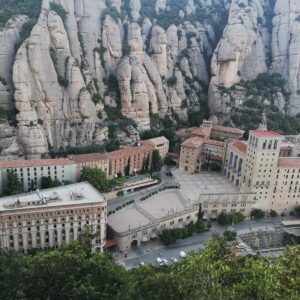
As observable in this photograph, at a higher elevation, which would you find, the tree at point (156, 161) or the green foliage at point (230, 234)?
the tree at point (156, 161)

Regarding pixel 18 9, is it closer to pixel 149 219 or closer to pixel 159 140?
pixel 159 140

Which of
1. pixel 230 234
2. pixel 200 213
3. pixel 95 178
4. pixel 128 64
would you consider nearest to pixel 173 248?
pixel 230 234

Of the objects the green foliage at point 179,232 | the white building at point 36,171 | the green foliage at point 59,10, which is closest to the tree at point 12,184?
the white building at point 36,171

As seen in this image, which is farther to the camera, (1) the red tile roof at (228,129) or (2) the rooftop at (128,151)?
(1) the red tile roof at (228,129)

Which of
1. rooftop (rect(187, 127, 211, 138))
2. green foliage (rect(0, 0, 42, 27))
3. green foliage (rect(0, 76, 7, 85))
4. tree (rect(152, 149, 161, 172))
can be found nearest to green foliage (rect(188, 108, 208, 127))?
rooftop (rect(187, 127, 211, 138))

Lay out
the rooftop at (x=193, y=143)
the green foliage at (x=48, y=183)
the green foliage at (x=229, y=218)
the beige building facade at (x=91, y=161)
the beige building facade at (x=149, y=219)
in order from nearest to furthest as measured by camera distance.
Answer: the beige building facade at (x=149, y=219) < the green foliage at (x=48, y=183) < the green foliage at (x=229, y=218) < the beige building facade at (x=91, y=161) < the rooftop at (x=193, y=143)

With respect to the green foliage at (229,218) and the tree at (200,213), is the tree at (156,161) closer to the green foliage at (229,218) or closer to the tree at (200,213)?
the tree at (200,213)

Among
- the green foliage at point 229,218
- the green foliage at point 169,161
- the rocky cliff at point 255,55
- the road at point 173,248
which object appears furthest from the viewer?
the rocky cliff at point 255,55
